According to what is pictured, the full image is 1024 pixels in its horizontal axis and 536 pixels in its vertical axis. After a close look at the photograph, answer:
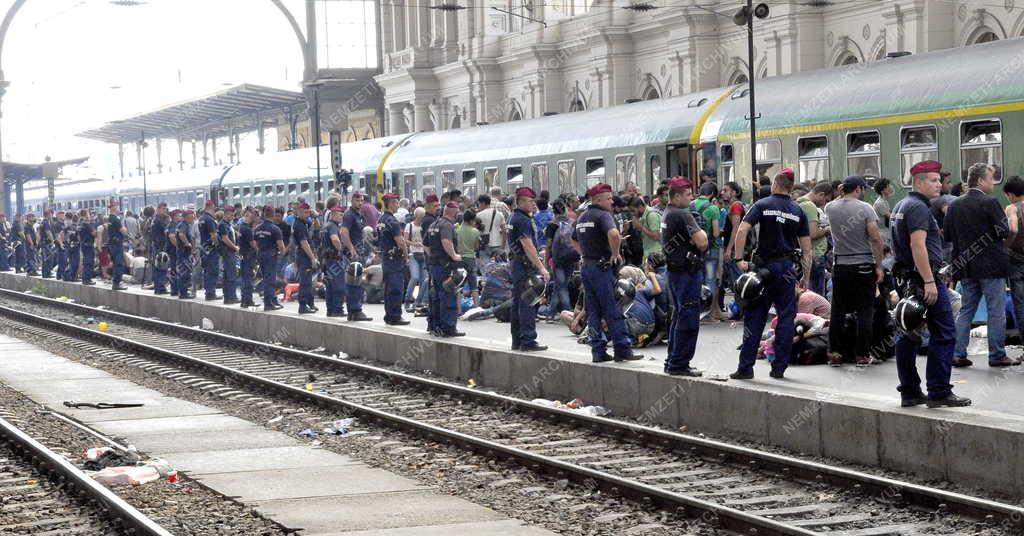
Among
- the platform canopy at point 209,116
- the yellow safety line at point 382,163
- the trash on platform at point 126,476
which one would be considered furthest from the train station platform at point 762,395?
the platform canopy at point 209,116

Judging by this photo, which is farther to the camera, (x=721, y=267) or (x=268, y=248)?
(x=268, y=248)

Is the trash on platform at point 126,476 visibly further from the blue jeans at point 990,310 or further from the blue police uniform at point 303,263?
the blue police uniform at point 303,263

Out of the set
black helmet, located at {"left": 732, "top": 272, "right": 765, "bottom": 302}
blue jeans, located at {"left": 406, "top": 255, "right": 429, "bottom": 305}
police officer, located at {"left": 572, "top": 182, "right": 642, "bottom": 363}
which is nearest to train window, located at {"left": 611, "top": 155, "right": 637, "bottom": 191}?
blue jeans, located at {"left": 406, "top": 255, "right": 429, "bottom": 305}

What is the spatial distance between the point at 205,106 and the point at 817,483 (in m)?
48.1

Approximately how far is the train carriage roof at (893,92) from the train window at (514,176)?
6.89m

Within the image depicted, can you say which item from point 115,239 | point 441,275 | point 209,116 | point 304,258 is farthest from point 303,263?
point 209,116

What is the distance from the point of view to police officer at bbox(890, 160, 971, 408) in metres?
10.5

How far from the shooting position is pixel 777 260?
1252 cm

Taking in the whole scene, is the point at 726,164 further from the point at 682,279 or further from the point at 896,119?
the point at 682,279

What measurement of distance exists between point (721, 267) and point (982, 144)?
3502mm

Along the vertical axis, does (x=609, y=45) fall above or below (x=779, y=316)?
above

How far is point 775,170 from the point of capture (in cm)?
2258

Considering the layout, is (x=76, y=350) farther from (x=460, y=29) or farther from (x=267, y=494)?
(x=460, y=29)

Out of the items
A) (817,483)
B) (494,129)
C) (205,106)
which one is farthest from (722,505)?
(205,106)
